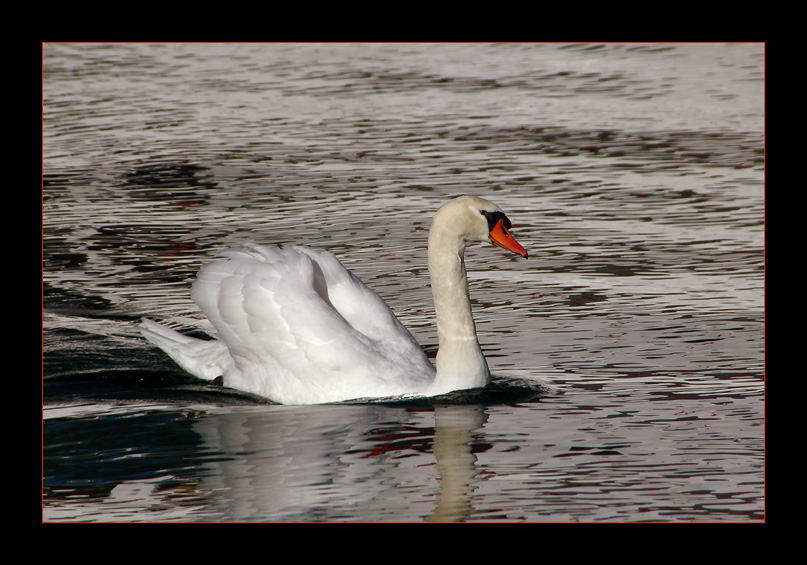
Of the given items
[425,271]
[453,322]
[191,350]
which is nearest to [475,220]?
[453,322]

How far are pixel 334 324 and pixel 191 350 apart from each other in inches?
65.8

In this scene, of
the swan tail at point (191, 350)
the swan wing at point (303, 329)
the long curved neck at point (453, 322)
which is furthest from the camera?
the swan tail at point (191, 350)

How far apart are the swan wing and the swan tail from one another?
22 cm

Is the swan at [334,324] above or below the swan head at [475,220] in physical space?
below

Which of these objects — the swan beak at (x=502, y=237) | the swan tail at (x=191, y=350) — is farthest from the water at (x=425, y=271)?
the swan beak at (x=502, y=237)

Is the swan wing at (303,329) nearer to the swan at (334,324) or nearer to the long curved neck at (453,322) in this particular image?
the swan at (334,324)

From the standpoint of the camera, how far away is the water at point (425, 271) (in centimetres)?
722

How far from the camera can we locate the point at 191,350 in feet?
31.8

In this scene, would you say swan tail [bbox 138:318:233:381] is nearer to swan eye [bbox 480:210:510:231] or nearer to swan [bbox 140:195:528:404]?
swan [bbox 140:195:528:404]

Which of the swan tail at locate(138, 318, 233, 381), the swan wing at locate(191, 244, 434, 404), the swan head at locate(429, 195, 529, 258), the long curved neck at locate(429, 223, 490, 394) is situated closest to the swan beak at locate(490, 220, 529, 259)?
the swan head at locate(429, 195, 529, 258)

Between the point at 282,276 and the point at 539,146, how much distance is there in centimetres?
970

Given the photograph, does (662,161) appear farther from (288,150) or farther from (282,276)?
(282,276)

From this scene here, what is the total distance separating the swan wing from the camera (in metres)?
8.47

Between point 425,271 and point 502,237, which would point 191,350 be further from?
point 425,271
